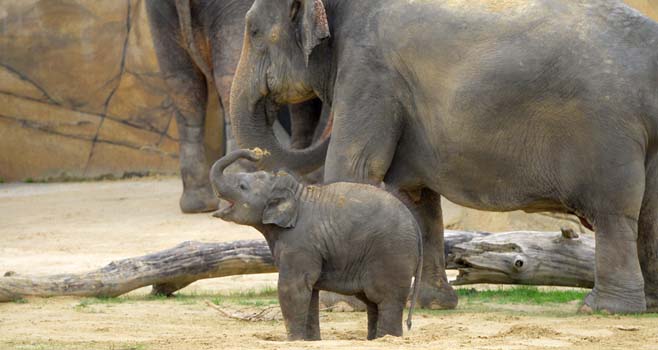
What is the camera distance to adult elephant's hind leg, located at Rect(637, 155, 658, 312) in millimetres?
7777

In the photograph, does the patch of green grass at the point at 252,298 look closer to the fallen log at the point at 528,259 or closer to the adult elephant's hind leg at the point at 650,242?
the fallen log at the point at 528,259

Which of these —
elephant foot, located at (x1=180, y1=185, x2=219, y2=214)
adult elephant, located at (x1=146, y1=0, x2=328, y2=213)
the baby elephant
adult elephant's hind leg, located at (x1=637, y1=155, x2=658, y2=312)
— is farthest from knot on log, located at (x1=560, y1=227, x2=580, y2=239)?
elephant foot, located at (x1=180, y1=185, x2=219, y2=214)

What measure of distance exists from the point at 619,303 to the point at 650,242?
531mm

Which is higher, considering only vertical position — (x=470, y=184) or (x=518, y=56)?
(x=518, y=56)

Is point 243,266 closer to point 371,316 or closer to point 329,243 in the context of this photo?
point 371,316

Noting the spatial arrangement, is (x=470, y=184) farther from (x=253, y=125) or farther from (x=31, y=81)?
(x=31, y=81)

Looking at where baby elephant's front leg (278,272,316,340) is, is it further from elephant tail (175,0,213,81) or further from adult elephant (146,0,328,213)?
elephant tail (175,0,213,81)

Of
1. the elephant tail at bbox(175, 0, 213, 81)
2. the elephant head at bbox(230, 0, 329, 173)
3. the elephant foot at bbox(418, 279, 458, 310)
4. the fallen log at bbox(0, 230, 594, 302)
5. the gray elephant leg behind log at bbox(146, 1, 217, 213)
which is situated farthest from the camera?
the gray elephant leg behind log at bbox(146, 1, 217, 213)

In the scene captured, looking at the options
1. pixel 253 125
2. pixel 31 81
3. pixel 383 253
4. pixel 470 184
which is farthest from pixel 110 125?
pixel 383 253

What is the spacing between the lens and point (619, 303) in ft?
24.8

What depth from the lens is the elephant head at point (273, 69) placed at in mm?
8039

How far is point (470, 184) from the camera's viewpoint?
7867 millimetres

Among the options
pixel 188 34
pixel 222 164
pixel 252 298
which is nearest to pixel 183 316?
pixel 252 298

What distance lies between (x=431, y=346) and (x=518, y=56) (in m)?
2.01
